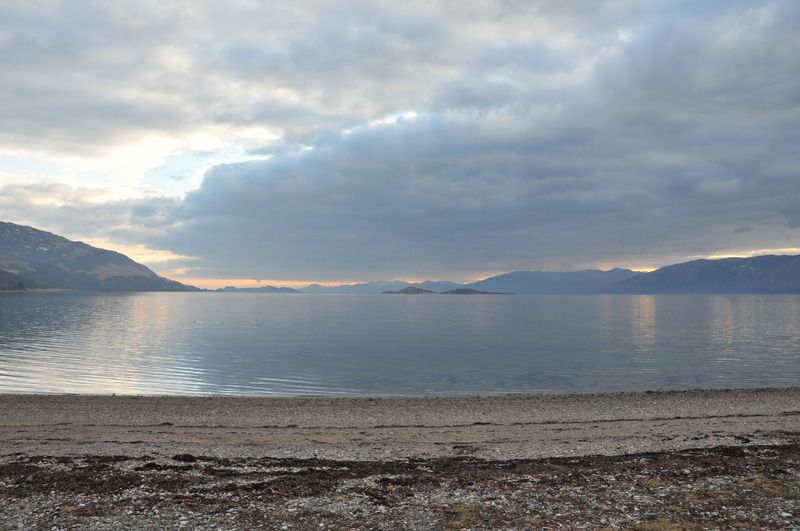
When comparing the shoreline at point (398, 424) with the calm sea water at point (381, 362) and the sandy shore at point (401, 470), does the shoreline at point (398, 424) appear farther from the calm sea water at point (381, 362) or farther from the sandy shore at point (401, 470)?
the calm sea water at point (381, 362)

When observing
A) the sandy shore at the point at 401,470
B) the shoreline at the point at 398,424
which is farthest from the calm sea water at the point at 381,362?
the sandy shore at the point at 401,470

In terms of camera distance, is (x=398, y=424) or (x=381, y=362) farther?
(x=381, y=362)

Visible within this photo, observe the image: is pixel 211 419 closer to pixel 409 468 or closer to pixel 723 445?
pixel 409 468

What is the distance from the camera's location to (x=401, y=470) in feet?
52.7

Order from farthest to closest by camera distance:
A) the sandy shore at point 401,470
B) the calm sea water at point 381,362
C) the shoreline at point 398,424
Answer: the calm sea water at point 381,362 < the shoreline at point 398,424 < the sandy shore at point 401,470

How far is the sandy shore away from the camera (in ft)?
39.4

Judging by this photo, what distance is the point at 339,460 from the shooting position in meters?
18.0

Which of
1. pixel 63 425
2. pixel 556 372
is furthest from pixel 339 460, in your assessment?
pixel 556 372

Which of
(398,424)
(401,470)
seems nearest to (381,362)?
(398,424)

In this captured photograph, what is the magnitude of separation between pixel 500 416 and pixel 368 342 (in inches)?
2079

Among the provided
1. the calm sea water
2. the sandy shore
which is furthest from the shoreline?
the calm sea water

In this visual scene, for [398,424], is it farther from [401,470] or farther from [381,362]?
[381,362]

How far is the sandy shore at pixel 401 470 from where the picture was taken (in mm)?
12016

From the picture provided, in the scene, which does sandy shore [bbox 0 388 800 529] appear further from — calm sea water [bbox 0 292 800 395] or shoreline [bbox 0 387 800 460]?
calm sea water [bbox 0 292 800 395]
